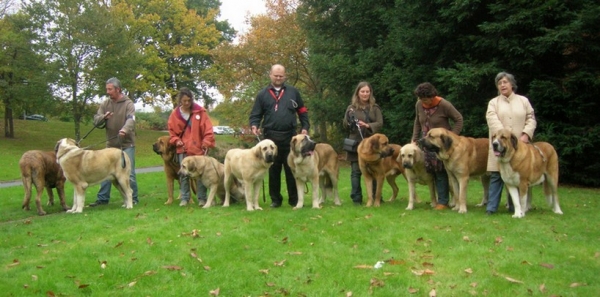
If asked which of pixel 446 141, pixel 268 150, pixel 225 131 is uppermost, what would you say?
pixel 446 141

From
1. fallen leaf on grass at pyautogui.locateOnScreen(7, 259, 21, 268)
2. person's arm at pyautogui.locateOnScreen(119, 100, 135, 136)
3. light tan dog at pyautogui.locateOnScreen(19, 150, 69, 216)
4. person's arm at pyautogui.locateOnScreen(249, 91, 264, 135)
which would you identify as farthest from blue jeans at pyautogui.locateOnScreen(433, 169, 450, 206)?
light tan dog at pyautogui.locateOnScreen(19, 150, 69, 216)

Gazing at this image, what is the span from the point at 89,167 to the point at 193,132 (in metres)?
1.98

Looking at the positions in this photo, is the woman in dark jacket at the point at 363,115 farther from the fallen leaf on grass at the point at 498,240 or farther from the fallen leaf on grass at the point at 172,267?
the fallen leaf on grass at the point at 172,267

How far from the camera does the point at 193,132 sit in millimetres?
9719

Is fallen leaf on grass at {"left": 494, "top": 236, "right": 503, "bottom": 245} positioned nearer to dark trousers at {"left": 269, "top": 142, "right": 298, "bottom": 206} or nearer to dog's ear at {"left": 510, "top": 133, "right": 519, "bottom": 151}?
dog's ear at {"left": 510, "top": 133, "right": 519, "bottom": 151}

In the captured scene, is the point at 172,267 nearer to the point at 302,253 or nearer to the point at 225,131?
the point at 302,253

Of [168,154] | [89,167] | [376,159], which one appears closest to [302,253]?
[376,159]

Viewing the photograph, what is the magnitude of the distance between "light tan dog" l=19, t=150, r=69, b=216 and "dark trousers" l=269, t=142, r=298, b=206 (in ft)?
14.1

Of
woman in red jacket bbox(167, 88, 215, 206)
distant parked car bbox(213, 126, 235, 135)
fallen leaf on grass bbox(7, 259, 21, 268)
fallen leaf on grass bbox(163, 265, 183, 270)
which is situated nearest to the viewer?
fallen leaf on grass bbox(163, 265, 183, 270)

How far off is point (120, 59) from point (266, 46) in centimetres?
1051

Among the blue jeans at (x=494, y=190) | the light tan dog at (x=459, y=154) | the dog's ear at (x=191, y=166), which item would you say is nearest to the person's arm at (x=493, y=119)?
the light tan dog at (x=459, y=154)

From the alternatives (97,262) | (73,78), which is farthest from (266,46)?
(97,262)

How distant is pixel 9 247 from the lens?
664 cm

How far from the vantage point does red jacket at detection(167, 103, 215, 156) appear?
31.8ft
